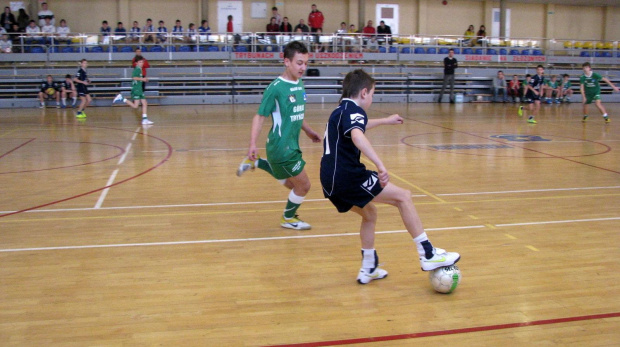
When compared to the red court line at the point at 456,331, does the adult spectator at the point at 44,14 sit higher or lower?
higher

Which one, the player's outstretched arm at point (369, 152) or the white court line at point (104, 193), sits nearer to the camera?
the player's outstretched arm at point (369, 152)

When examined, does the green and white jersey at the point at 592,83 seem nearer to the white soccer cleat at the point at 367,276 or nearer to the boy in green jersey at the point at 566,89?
the boy in green jersey at the point at 566,89

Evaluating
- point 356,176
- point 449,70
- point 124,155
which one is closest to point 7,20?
point 124,155

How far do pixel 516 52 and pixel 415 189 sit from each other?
78.9 ft

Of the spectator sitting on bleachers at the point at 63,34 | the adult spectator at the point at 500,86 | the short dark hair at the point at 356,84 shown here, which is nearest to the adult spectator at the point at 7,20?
the spectator sitting on bleachers at the point at 63,34

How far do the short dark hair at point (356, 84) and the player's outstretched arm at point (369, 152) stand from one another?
36cm

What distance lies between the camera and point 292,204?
6.28m

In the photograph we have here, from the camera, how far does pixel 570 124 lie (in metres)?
17.0

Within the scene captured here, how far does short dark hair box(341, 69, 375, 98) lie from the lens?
4.42 meters

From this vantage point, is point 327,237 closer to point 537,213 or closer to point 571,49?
point 537,213

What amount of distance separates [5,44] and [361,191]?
79.2 feet

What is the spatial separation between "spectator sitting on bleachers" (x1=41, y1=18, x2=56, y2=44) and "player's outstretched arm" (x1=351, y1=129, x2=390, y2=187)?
23603 mm

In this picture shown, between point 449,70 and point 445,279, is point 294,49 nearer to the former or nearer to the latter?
point 445,279

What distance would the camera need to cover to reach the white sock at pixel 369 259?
4676mm
